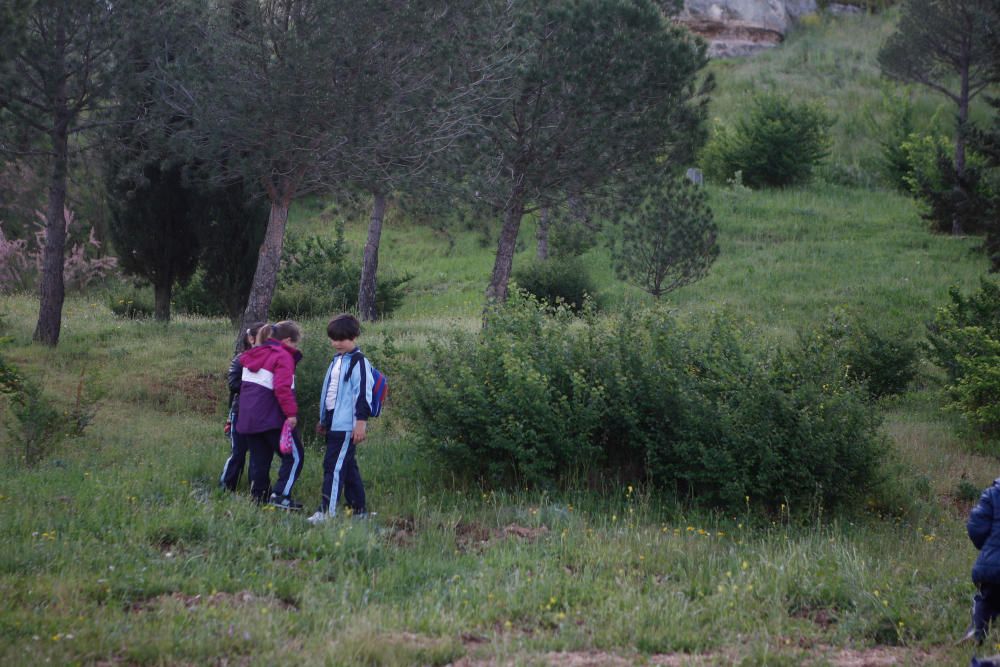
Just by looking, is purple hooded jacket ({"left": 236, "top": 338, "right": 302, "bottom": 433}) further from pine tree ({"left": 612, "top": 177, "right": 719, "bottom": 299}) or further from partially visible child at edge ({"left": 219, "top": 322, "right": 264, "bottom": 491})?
pine tree ({"left": 612, "top": 177, "right": 719, "bottom": 299})

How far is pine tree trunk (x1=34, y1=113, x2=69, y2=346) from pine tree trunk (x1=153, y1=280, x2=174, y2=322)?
3.56 m

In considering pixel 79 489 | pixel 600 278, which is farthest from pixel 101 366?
pixel 600 278

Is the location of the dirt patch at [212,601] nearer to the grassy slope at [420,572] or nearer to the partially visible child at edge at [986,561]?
the grassy slope at [420,572]

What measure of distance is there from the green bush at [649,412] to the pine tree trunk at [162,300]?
11203 millimetres

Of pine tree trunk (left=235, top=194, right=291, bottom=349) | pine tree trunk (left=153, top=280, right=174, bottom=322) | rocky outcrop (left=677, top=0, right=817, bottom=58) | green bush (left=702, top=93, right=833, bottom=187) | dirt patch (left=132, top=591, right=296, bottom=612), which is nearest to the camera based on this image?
dirt patch (left=132, top=591, right=296, bottom=612)

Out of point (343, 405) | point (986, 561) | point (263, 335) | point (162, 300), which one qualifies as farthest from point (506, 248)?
point (986, 561)

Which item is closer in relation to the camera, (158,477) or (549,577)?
→ (549,577)

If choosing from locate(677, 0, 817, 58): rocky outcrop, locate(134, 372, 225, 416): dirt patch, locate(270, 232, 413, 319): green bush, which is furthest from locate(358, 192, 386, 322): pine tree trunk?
locate(677, 0, 817, 58): rocky outcrop

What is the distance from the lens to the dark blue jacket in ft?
16.7

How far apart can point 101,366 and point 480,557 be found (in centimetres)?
975

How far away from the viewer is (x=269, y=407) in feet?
23.9

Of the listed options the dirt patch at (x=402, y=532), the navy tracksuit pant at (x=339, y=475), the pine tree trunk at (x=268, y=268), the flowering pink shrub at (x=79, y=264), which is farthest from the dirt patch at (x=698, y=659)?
the flowering pink shrub at (x=79, y=264)

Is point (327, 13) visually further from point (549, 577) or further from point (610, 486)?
point (549, 577)

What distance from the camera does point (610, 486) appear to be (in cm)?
878
